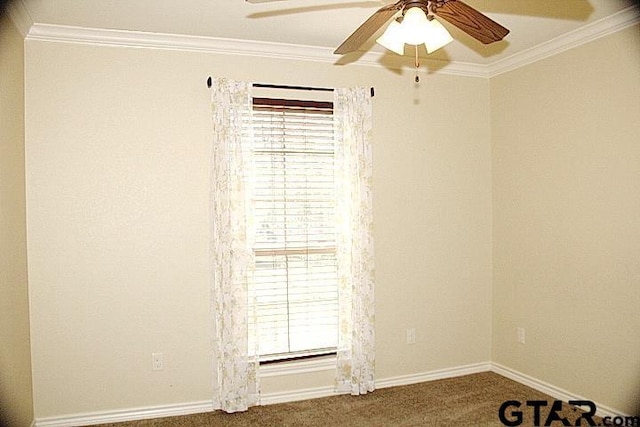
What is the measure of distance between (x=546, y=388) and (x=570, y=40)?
2512 mm

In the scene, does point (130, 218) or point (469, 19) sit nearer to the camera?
point (469, 19)

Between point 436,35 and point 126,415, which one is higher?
point 436,35

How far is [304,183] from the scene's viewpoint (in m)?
4.02

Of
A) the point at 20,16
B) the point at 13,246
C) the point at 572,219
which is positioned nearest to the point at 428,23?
the point at 572,219

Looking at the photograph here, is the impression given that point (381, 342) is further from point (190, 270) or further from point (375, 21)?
point (375, 21)

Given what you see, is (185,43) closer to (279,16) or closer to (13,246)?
(279,16)

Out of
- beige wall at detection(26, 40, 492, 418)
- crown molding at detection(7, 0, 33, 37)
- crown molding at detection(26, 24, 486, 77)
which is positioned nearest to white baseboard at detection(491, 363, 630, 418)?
beige wall at detection(26, 40, 492, 418)

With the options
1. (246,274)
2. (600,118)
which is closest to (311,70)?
(246,274)

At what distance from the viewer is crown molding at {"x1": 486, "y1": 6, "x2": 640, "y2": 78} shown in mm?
3355

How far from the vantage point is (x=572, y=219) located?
3.80 meters

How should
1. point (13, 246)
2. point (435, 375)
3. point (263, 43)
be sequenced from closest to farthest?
point (13, 246) → point (263, 43) → point (435, 375)

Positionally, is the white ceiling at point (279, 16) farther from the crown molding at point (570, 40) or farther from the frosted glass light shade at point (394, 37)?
the frosted glass light shade at point (394, 37)

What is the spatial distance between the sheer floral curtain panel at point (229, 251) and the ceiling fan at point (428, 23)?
1591 mm

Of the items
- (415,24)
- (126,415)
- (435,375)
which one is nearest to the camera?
(415,24)
